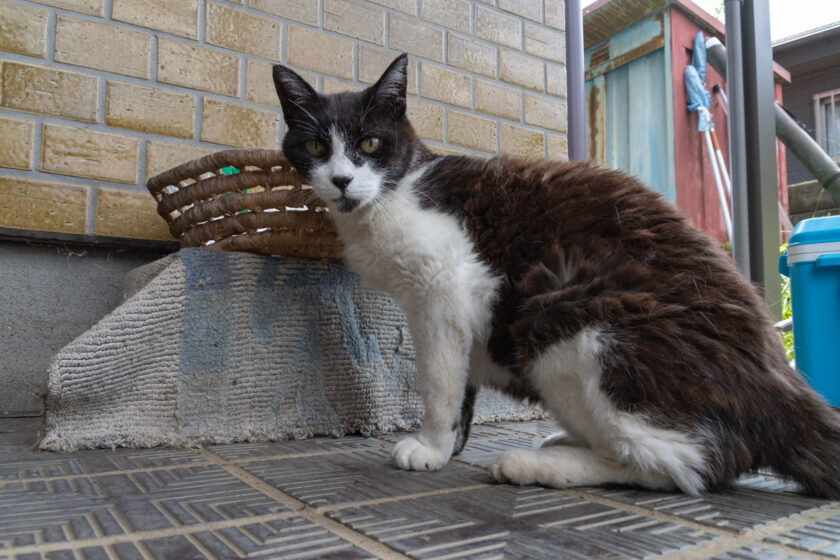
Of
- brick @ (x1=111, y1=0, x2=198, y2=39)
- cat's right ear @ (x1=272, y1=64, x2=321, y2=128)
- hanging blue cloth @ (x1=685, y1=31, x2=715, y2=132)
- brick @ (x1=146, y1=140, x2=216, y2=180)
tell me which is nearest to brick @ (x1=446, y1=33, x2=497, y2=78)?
brick @ (x1=111, y1=0, x2=198, y2=39)

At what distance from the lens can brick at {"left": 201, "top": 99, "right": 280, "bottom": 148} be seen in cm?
222

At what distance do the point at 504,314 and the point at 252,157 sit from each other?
33.0 inches

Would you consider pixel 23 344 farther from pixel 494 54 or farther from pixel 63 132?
pixel 494 54

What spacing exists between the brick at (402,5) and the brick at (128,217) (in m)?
1.33

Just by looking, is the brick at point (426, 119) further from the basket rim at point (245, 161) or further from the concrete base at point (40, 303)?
the concrete base at point (40, 303)

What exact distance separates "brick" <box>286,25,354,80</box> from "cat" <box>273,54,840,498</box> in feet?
3.11

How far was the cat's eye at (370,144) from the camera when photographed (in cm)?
149

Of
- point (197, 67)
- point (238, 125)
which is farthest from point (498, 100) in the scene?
point (197, 67)

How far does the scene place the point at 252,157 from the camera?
1629 mm

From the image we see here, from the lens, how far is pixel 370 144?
1.50m

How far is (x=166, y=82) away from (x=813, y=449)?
7.31ft

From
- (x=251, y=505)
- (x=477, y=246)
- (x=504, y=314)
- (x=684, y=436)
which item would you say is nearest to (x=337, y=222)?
(x=477, y=246)

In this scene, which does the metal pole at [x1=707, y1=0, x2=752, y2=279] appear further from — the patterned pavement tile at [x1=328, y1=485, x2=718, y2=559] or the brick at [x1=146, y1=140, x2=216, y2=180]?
the brick at [x1=146, y1=140, x2=216, y2=180]

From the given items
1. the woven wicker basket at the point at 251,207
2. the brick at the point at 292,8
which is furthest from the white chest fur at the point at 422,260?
the brick at the point at 292,8
